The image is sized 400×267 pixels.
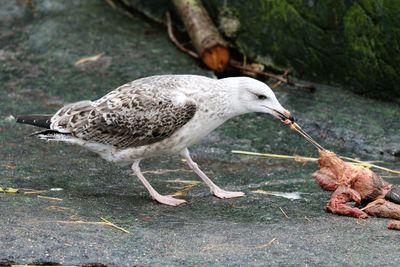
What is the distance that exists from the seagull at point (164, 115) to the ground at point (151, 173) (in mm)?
354

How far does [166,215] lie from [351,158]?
2358 millimetres

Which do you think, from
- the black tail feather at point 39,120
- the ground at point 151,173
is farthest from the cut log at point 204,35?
the black tail feather at point 39,120

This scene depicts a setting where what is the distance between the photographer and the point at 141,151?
22.7 ft

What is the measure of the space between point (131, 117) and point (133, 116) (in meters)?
0.02

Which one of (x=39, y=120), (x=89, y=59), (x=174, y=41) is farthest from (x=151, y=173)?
(x=174, y=41)

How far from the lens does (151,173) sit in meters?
7.64

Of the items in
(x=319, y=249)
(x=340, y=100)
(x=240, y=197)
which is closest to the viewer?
(x=319, y=249)

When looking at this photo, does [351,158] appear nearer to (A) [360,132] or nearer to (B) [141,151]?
(A) [360,132]

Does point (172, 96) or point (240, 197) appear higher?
point (172, 96)

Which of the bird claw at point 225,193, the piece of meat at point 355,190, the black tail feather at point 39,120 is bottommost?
the bird claw at point 225,193

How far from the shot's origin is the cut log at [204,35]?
9.72m

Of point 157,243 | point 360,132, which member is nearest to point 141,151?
point 157,243

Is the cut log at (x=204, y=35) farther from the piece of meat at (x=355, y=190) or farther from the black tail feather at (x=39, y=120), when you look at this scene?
the piece of meat at (x=355, y=190)

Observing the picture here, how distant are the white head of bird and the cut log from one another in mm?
2786
